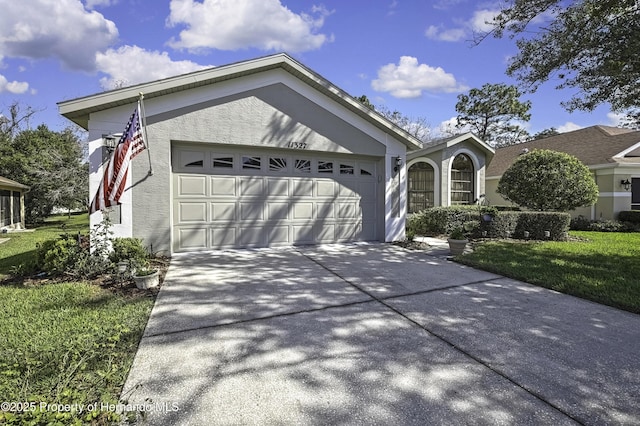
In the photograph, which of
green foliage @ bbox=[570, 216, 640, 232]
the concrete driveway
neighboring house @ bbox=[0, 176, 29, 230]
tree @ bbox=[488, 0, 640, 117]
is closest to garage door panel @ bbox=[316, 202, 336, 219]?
the concrete driveway

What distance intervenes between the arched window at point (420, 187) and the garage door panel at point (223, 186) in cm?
1084

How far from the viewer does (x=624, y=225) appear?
14008mm

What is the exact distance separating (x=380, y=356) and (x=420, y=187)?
1434 centimetres

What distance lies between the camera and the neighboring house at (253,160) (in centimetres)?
681

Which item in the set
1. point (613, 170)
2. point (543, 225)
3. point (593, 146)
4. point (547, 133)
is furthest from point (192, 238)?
point (547, 133)

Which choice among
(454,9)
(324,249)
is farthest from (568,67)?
(324,249)

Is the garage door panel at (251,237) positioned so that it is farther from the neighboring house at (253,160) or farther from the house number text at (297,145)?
the house number text at (297,145)

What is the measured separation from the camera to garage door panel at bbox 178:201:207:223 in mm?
7406

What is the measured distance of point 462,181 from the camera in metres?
16.2

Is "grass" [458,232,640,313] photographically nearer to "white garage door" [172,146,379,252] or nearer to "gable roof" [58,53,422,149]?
"white garage door" [172,146,379,252]

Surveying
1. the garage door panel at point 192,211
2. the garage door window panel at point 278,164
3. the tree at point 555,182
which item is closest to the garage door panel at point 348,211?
the garage door window panel at point 278,164

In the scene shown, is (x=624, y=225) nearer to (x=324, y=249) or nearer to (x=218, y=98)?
(x=324, y=249)

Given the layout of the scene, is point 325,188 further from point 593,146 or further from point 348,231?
point 593,146

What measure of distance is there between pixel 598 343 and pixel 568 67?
7877mm
